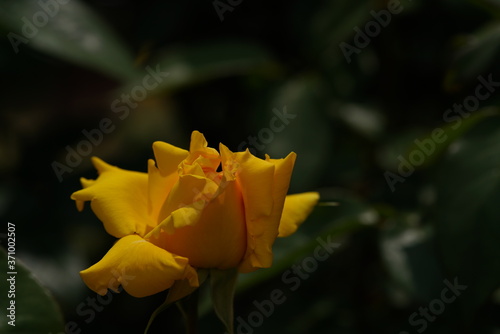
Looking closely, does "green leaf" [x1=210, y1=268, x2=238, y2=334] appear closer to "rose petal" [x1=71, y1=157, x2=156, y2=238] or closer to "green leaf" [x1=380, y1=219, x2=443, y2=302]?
"rose petal" [x1=71, y1=157, x2=156, y2=238]

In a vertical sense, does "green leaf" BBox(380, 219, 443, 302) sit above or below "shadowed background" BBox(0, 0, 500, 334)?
below

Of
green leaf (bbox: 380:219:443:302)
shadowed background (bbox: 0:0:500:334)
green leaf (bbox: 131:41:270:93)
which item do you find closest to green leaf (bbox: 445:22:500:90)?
shadowed background (bbox: 0:0:500:334)

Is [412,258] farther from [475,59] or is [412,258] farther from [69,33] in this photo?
[69,33]

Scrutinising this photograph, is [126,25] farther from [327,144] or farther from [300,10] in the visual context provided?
[327,144]

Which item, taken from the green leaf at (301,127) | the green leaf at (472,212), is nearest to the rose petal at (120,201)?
the green leaf at (472,212)

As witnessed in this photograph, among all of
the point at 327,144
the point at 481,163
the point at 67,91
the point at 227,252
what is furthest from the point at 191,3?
the point at 227,252

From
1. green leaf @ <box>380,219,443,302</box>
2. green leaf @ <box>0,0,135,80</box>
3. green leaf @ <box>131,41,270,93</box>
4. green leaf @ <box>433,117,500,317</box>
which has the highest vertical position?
green leaf @ <box>0,0,135,80</box>
